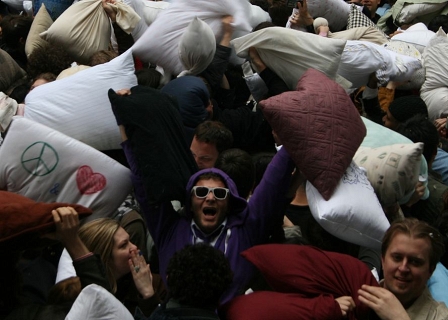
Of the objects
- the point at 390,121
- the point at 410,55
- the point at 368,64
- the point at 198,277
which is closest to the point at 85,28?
the point at 368,64

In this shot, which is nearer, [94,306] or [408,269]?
[94,306]

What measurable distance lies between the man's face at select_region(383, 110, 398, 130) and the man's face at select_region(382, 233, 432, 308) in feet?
5.73

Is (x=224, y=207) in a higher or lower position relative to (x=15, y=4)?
higher

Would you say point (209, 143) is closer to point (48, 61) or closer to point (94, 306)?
point (48, 61)

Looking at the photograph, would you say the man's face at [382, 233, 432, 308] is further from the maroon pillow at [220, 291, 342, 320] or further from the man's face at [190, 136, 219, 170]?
the man's face at [190, 136, 219, 170]

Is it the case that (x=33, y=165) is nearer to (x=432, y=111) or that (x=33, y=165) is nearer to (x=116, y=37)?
(x=116, y=37)

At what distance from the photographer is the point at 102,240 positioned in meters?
2.97

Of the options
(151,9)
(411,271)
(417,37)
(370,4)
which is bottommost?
(370,4)

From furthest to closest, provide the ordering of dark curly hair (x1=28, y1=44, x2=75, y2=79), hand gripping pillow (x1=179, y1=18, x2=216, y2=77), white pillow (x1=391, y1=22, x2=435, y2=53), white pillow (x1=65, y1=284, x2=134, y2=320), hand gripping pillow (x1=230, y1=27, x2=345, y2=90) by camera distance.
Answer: white pillow (x1=391, y1=22, x2=435, y2=53) → dark curly hair (x1=28, y1=44, x2=75, y2=79) → hand gripping pillow (x1=179, y1=18, x2=216, y2=77) → hand gripping pillow (x1=230, y1=27, x2=345, y2=90) → white pillow (x1=65, y1=284, x2=134, y2=320)

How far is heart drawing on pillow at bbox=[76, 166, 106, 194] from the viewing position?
3287 millimetres

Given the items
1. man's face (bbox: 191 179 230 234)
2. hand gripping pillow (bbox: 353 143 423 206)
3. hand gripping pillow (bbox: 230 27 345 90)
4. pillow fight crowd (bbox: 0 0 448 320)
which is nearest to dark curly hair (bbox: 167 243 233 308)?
pillow fight crowd (bbox: 0 0 448 320)

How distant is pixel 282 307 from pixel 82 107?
1.52 meters

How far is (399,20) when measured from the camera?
20.1ft

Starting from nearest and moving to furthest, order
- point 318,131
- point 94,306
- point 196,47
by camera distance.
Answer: point 94,306 < point 318,131 < point 196,47
